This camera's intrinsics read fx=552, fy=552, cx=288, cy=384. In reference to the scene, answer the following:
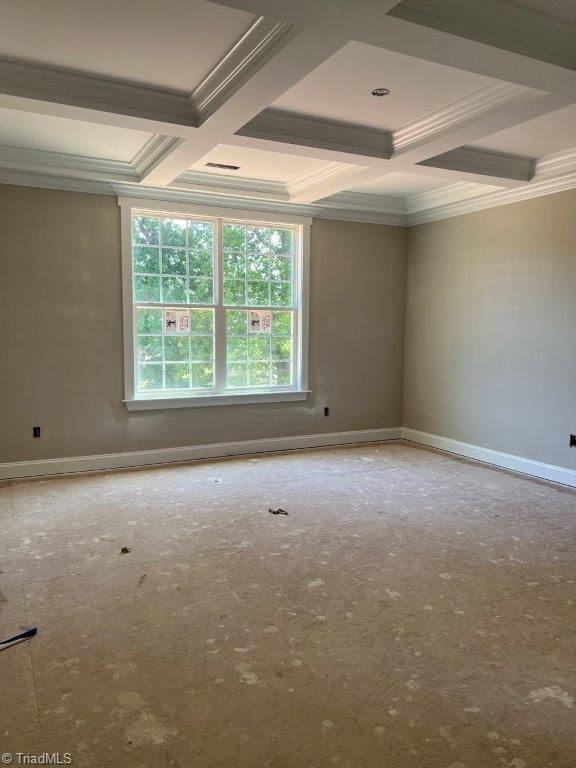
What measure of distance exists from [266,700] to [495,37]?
2.88 metres

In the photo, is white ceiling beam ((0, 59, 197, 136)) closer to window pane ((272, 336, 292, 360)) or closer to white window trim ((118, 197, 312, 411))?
white window trim ((118, 197, 312, 411))

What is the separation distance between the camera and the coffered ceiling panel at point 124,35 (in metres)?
2.40

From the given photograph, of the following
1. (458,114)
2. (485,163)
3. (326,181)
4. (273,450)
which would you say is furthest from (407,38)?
(273,450)

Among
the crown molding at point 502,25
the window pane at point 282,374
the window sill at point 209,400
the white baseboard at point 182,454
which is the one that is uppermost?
the crown molding at point 502,25

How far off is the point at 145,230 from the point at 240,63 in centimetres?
273

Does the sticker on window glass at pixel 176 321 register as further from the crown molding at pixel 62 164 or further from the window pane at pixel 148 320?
the crown molding at pixel 62 164

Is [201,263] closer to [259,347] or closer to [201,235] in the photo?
[201,235]

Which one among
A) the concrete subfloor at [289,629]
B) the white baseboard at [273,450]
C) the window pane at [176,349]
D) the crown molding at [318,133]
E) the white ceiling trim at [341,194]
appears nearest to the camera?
the concrete subfloor at [289,629]

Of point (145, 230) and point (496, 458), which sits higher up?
point (145, 230)

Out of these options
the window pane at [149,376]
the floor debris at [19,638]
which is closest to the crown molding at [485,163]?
the window pane at [149,376]

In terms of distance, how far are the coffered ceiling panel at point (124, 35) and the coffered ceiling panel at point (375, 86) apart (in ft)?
1.90

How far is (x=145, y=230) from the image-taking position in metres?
5.25

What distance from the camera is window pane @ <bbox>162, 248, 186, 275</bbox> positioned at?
5348 mm

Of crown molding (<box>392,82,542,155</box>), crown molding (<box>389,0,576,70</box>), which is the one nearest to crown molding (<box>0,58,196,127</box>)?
crown molding (<box>392,82,542,155</box>)
